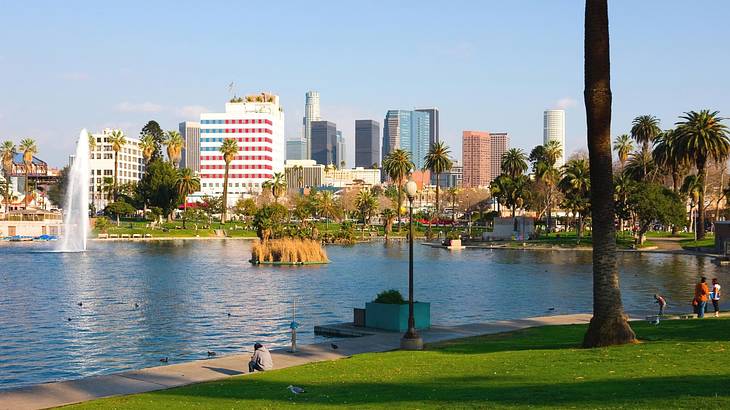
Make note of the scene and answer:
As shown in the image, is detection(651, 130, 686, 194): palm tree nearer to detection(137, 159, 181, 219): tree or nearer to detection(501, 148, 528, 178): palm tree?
detection(501, 148, 528, 178): palm tree

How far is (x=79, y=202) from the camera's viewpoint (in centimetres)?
13512

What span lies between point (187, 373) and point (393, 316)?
38.5 feet

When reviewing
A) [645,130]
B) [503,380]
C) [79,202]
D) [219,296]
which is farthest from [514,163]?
[503,380]

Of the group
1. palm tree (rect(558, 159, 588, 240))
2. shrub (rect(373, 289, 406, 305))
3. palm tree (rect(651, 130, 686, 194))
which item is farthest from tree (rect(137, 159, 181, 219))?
shrub (rect(373, 289, 406, 305))

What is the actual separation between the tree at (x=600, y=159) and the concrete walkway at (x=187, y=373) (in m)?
8.26

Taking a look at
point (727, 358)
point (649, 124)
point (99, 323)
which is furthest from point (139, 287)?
point (649, 124)

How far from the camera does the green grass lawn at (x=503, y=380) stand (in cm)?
1647

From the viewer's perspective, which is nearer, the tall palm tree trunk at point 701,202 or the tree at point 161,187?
the tall palm tree trunk at point 701,202

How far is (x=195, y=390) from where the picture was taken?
73.9 feet

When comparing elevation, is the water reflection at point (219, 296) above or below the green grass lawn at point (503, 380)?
below

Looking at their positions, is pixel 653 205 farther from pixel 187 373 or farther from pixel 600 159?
pixel 187 373

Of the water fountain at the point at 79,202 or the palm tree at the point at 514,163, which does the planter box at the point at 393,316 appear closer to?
the water fountain at the point at 79,202

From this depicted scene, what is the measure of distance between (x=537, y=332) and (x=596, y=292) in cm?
750

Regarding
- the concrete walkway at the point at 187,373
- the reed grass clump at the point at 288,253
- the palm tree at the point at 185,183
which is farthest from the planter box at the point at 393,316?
the palm tree at the point at 185,183
